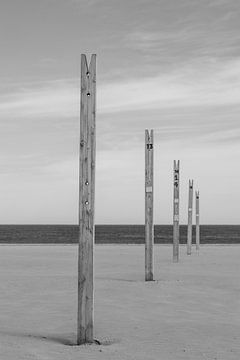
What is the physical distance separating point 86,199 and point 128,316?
2832mm

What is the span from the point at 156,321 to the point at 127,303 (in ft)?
5.77

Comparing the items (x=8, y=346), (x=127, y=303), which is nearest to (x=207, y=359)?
(x=8, y=346)

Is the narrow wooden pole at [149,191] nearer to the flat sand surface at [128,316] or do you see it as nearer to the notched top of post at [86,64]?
the flat sand surface at [128,316]

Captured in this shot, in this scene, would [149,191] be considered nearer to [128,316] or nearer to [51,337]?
[128,316]

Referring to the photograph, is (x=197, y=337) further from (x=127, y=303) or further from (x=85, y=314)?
(x=127, y=303)

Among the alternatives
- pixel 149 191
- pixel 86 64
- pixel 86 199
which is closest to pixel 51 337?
pixel 86 199

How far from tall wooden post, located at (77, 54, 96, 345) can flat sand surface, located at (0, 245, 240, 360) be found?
0.38 meters

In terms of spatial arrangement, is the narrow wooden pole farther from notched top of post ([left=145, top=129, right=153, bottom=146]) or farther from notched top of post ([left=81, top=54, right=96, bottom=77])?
notched top of post ([left=81, top=54, right=96, bottom=77])

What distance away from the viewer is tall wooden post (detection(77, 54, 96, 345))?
7.58m

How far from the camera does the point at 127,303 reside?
35.9ft

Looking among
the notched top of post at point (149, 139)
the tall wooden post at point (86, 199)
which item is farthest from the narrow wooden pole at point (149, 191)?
the tall wooden post at point (86, 199)

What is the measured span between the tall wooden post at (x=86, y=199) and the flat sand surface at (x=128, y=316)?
38cm

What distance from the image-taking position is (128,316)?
31.7 ft

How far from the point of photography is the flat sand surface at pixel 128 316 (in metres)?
7.27
